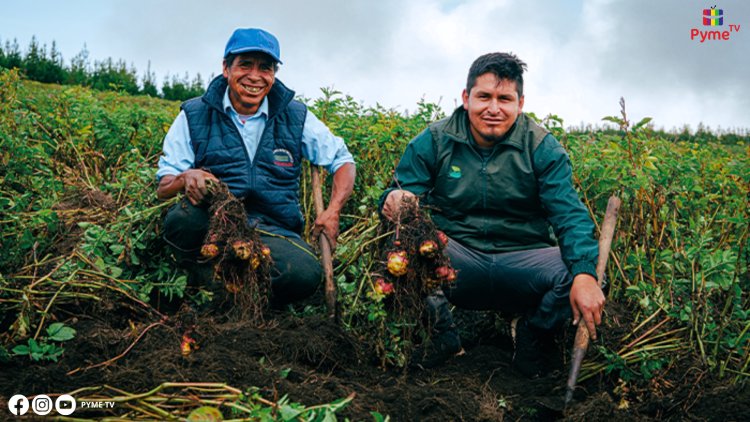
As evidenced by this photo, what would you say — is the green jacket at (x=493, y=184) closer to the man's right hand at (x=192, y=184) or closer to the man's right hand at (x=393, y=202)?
the man's right hand at (x=393, y=202)

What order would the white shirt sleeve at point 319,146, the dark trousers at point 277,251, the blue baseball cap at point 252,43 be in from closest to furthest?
the dark trousers at point 277,251, the blue baseball cap at point 252,43, the white shirt sleeve at point 319,146

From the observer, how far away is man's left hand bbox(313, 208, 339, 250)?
342cm

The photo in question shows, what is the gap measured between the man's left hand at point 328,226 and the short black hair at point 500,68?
0.94m

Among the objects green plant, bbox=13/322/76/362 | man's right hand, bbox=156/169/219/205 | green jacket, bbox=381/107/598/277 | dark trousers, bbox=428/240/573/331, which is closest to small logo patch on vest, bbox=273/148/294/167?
man's right hand, bbox=156/169/219/205

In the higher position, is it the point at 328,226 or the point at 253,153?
the point at 253,153

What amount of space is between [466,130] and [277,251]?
110 cm

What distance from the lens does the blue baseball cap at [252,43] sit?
3385 millimetres

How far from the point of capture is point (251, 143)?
3518 mm

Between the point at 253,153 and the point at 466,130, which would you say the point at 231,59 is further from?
the point at 466,130

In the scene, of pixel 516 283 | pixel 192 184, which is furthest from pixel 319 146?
pixel 516 283

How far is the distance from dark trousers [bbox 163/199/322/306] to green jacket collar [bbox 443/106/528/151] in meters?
0.94

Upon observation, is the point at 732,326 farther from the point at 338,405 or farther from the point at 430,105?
the point at 430,105

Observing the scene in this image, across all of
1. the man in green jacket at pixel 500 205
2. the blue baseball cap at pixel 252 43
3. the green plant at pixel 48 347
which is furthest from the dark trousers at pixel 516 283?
the green plant at pixel 48 347

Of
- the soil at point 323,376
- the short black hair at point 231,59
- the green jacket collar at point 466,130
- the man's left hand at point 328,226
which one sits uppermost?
the short black hair at point 231,59
